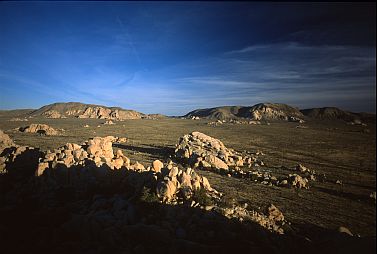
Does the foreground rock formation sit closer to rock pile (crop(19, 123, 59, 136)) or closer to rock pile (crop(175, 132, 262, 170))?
rock pile (crop(175, 132, 262, 170))

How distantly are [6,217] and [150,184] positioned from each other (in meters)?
6.49

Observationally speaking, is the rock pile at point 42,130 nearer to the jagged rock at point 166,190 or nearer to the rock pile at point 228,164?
the rock pile at point 228,164

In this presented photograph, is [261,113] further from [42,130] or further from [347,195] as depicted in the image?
[347,195]

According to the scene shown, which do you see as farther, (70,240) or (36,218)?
(36,218)

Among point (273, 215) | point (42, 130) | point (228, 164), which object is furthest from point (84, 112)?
point (273, 215)

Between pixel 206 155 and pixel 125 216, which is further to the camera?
pixel 206 155

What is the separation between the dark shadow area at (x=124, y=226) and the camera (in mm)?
8945

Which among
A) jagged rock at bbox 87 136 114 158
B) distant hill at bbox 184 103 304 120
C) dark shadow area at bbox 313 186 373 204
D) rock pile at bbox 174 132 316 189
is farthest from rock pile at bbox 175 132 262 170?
distant hill at bbox 184 103 304 120

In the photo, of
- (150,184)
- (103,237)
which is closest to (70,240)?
(103,237)

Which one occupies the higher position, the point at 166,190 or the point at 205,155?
the point at 166,190

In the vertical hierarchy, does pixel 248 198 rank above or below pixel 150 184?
below

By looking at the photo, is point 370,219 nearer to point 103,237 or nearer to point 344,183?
point 344,183

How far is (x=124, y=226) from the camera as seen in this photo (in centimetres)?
982

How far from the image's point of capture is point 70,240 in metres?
10.0
